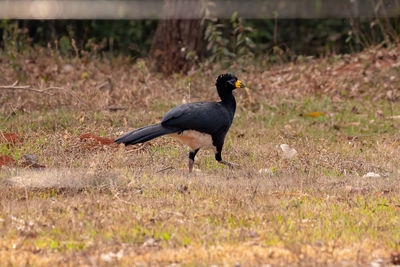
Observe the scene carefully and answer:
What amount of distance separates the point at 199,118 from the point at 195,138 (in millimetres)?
231

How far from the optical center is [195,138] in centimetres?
675

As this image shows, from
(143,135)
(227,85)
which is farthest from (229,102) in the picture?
(143,135)

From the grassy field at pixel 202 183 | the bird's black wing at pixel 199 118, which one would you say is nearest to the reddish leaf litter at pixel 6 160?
the grassy field at pixel 202 183

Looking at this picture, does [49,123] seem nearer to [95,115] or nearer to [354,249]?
[95,115]

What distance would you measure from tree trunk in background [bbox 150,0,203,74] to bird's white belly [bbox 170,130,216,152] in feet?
22.2

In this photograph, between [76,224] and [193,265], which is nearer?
[193,265]

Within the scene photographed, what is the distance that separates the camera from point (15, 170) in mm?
6281

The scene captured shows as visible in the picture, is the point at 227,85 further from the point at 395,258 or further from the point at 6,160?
the point at 395,258

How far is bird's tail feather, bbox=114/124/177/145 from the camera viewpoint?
247 inches

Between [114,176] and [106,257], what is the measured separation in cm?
184

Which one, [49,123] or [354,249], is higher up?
[354,249]

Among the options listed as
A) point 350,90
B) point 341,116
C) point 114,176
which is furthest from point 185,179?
point 350,90

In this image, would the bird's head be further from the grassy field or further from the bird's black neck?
the grassy field

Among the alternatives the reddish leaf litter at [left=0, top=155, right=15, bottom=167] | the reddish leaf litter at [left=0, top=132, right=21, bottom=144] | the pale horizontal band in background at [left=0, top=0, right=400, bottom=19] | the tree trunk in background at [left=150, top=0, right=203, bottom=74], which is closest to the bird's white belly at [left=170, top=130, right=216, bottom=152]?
the reddish leaf litter at [left=0, top=155, right=15, bottom=167]
